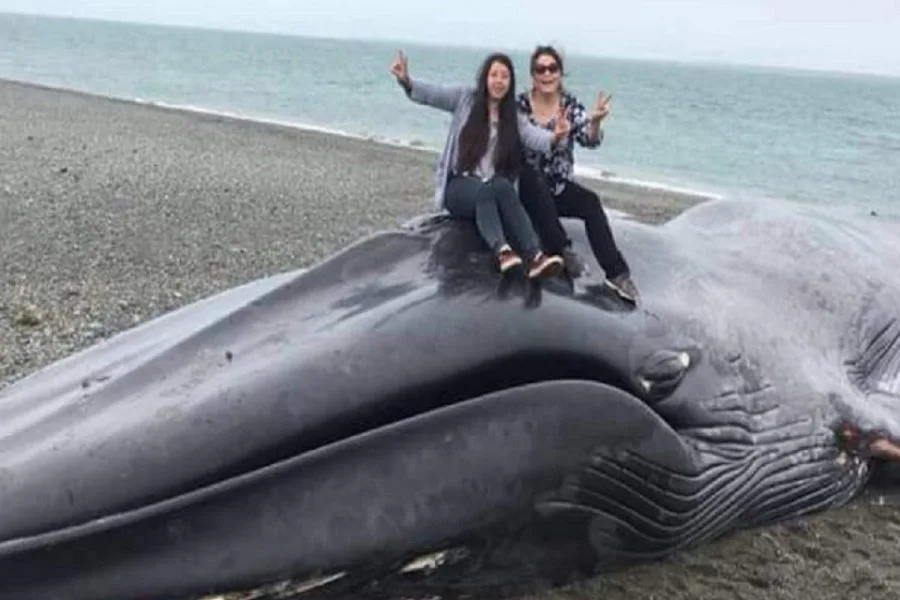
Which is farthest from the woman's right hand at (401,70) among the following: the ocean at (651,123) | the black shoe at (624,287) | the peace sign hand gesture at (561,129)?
the ocean at (651,123)

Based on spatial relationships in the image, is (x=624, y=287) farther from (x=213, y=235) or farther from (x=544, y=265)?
(x=213, y=235)

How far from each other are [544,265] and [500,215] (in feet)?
0.98

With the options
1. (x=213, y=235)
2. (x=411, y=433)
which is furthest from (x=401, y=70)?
(x=213, y=235)

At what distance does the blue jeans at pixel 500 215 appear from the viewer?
5.27 m

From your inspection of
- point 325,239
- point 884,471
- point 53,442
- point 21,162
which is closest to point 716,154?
point 21,162

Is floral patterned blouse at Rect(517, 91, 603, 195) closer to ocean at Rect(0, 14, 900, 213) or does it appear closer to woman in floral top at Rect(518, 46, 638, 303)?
woman in floral top at Rect(518, 46, 638, 303)

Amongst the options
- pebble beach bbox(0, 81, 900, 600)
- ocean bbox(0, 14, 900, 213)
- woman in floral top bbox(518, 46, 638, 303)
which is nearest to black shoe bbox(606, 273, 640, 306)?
woman in floral top bbox(518, 46, 638, 303)

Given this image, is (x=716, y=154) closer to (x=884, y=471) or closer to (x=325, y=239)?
(x=325, y=239)

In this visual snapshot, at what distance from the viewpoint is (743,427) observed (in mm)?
5676

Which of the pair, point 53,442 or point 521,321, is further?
point 521,321

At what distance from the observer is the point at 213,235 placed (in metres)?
16.0

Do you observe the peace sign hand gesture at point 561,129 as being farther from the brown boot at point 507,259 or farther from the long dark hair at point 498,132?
the brown boot at point 507,259

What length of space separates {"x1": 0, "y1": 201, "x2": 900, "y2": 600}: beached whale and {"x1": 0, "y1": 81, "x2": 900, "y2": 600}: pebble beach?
275 millimetres

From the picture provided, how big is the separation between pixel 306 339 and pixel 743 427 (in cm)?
203
